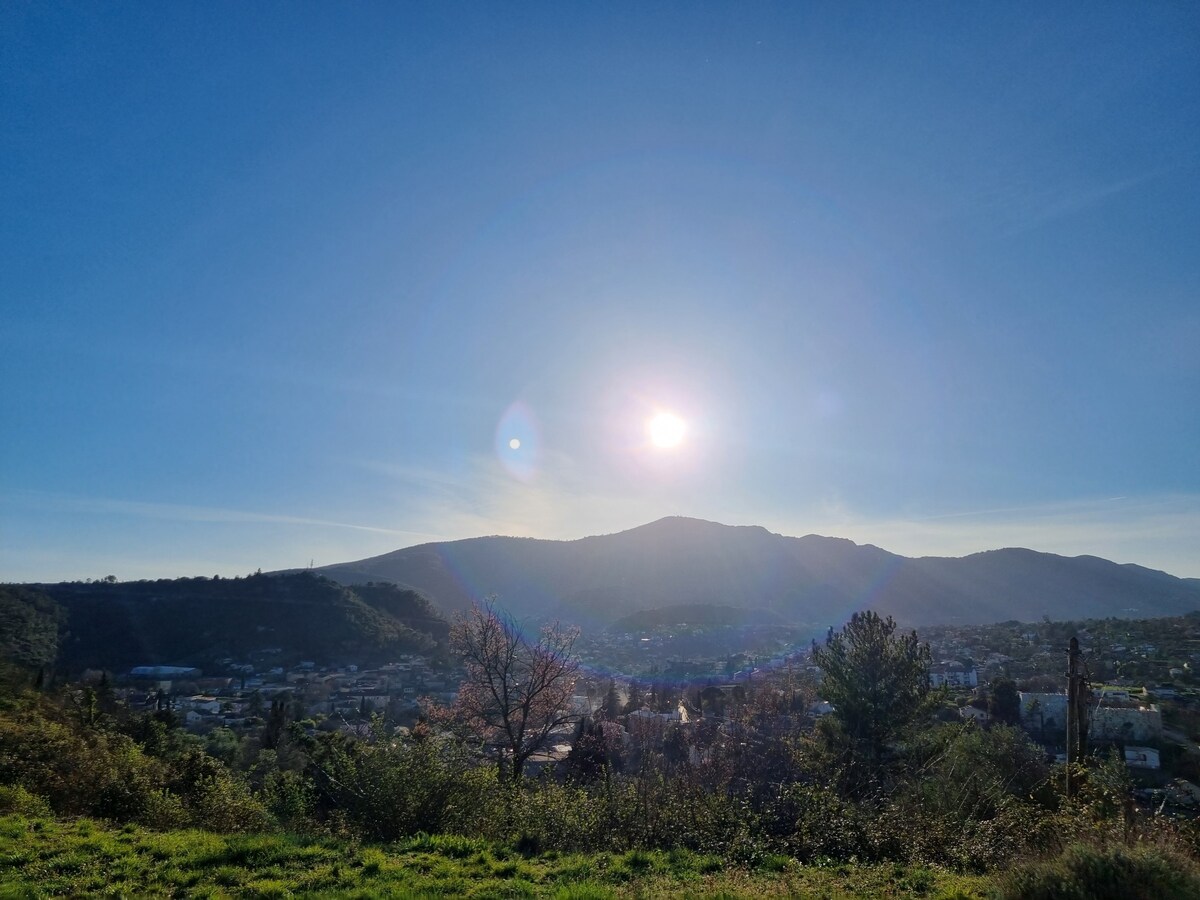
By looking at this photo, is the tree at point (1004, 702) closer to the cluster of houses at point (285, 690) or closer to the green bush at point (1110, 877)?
the cluster of houses at point (285, 690)

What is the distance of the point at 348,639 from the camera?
69.8 m

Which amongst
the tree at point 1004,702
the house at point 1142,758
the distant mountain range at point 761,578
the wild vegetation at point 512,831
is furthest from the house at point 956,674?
the distant mountain range at point 761,578

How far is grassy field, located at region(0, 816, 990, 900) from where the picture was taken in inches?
237

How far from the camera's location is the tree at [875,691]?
19484mm

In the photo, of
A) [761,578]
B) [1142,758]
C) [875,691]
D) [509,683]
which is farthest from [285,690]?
[761,578]

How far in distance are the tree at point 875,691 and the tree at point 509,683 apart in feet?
30.5

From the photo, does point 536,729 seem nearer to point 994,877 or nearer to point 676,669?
point 994,877

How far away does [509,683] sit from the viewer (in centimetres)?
1636

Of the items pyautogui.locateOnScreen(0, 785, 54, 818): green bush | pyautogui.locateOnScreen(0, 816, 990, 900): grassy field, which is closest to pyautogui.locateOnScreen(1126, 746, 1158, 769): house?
pyautogui.locateOnScreen(0, 816, 990, 900): grassy field

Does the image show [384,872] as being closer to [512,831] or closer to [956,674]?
[512,831]

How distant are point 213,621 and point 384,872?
74059 millimetres

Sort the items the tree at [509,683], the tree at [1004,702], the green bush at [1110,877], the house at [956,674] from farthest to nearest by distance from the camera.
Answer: the house at [956,674]
the tree at [1004,702]
the tree at [509,683]
the green bush at [1110,877]

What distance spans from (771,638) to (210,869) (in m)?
111

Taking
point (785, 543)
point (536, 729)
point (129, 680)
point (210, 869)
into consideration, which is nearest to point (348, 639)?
point (129, 680)
